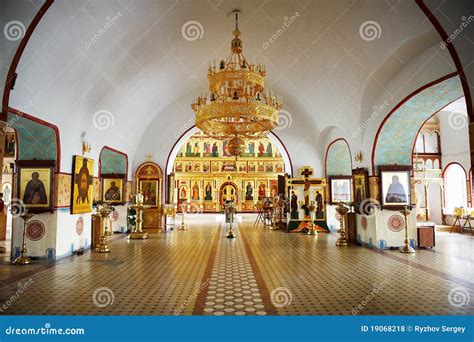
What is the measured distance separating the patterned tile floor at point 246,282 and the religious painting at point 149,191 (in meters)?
3.92

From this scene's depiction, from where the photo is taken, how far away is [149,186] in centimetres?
1199

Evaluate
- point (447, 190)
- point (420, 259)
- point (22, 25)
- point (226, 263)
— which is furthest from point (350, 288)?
point (447, 190)

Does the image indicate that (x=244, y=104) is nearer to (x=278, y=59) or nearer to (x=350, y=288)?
(x=278, y=59)

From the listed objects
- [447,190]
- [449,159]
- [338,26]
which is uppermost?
[338,26]

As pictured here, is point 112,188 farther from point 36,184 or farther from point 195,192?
point 195,192

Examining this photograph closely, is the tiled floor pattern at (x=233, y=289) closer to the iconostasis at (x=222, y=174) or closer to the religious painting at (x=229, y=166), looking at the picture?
the iconostasis at (x=222, y=174)

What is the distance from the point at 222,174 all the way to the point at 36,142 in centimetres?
1670

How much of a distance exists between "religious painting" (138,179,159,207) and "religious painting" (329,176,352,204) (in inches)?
261

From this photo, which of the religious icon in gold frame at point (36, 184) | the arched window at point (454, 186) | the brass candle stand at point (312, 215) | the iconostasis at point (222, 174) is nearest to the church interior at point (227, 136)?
the religious icon in gold frame at point (36, 184)

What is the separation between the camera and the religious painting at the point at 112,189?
11.5m

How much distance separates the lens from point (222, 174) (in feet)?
76.4

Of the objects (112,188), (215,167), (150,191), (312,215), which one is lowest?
(312,215)

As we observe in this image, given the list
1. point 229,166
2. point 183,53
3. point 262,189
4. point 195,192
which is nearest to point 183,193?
point 195,192

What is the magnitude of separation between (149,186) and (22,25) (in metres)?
8.07
